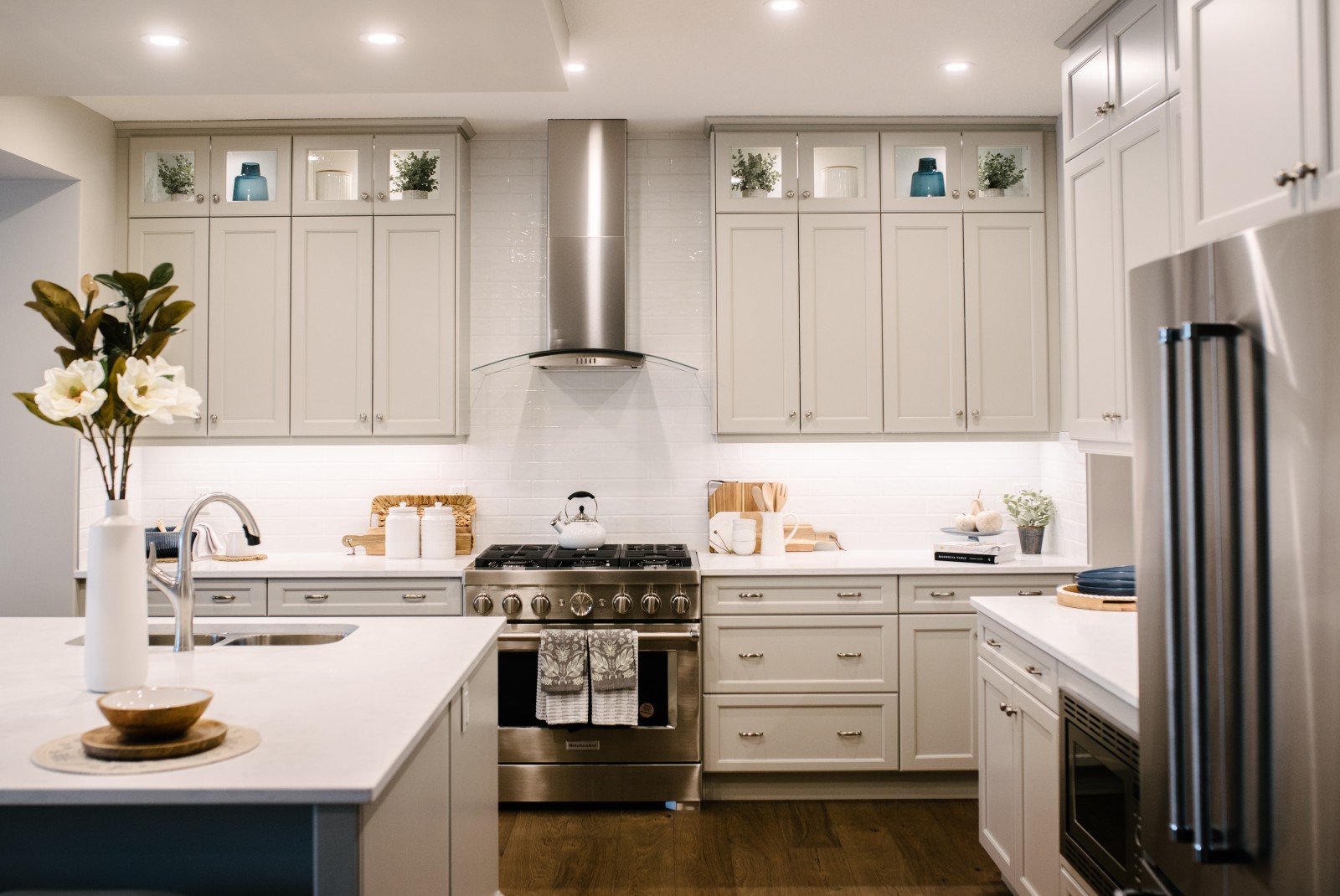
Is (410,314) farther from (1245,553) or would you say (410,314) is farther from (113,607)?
(1245,553)

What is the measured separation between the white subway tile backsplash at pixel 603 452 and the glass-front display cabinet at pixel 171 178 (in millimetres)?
1083

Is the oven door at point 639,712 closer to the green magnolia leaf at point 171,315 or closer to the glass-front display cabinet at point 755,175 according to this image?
the glass-front display cabinet at point 755,175

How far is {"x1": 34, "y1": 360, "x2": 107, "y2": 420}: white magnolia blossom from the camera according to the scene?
1.87 metres

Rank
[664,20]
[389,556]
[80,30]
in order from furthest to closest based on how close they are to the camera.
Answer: [389,556], [664,20], [80,30]

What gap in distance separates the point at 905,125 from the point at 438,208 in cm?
206

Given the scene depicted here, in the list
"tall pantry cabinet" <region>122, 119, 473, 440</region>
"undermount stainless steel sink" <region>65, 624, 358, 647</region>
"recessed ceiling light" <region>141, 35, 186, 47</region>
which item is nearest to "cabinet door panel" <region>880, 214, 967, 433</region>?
"tall pantry cabinet" <region>122, 119, 473, 440</region>

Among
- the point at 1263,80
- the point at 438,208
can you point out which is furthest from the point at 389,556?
the point at 1263,80

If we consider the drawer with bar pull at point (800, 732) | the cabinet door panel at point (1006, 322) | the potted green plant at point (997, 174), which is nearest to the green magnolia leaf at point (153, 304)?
the drawer with bar pull at point (800, 732)

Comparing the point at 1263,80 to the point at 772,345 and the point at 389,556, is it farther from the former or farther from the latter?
the point at 389,556

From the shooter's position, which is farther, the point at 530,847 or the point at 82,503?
the point at 82,503

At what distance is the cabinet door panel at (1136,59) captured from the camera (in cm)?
274

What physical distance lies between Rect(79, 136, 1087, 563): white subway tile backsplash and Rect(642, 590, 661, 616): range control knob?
27.6 inches

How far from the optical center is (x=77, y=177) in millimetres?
3945

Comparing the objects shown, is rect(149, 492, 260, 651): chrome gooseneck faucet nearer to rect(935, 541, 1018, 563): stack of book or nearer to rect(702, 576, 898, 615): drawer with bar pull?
rect(702, 576, 898, 615): drawer with bar pull
